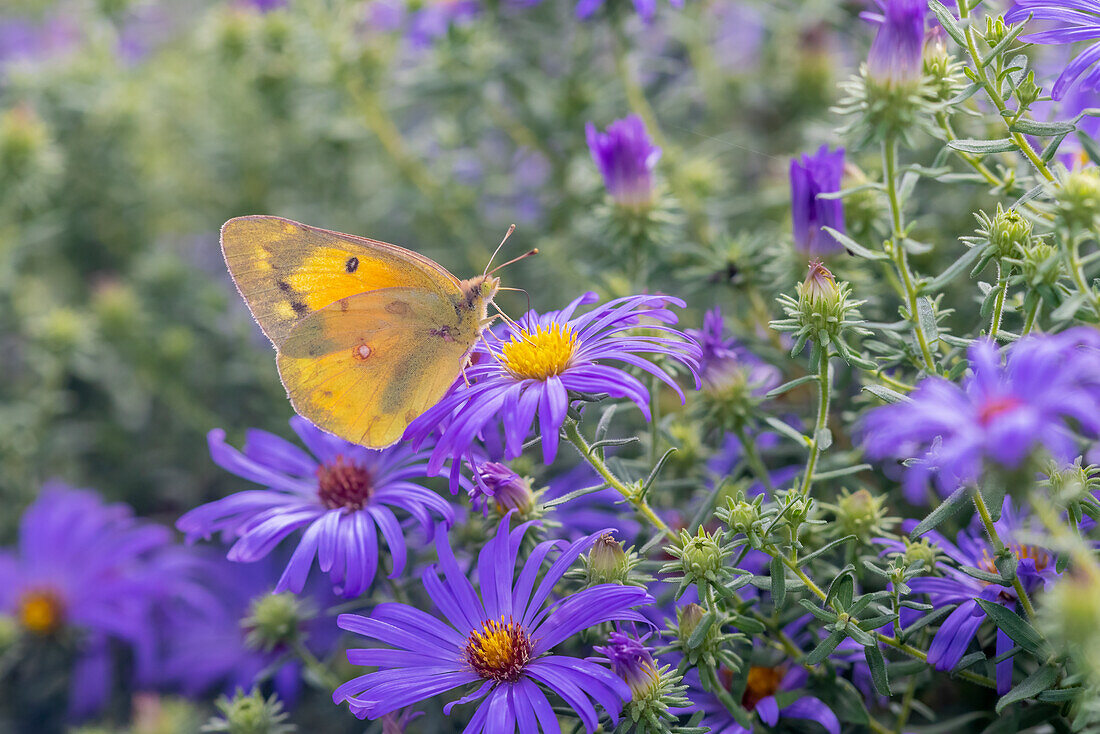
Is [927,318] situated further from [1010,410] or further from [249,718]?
[249,718]

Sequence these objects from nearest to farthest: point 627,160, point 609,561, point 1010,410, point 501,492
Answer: point 1010,410 < point 609,561 < point 501,492 < point 627,160

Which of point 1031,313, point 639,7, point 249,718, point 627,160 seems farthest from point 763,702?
point 639,7

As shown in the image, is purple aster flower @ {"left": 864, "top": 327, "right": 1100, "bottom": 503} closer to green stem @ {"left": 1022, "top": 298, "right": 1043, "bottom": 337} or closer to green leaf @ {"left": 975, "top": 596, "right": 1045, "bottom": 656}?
green stem @ {"left": 1022, "top": 298, "right": 1043, "bottom": 337}

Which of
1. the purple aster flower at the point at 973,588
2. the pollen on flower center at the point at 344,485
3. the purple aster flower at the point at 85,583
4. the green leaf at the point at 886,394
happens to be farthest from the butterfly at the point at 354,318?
the purple aster flower at the point at 85,583

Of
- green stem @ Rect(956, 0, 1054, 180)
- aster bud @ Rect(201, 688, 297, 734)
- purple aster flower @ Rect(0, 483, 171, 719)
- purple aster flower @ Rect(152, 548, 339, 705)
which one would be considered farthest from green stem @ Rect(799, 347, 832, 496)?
purple aster flower @ Rect(0, 483, 171, 719)

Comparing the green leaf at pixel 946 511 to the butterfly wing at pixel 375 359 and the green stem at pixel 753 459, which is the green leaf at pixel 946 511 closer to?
the green stem at pixel 753 459

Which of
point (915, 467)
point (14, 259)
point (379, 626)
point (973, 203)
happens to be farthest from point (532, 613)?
point (14, 259)
